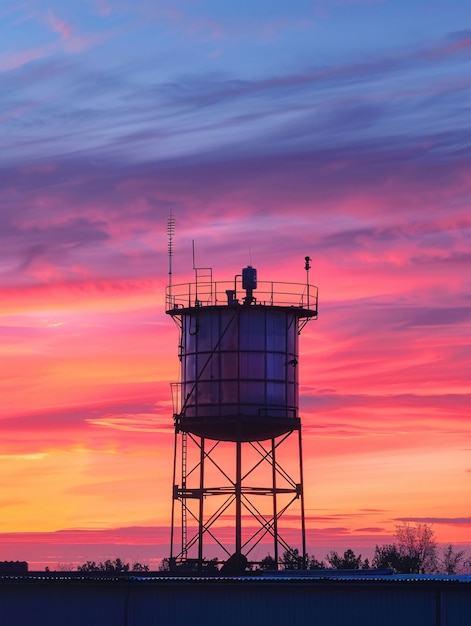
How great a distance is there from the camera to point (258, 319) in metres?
73.1

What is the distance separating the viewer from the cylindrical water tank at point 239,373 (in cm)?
7225

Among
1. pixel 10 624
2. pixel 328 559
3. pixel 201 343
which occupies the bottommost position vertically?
pixel 10 624

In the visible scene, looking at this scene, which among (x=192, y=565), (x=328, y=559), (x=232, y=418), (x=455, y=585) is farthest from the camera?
(x=328, y=559)

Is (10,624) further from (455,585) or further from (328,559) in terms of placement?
(328,559)

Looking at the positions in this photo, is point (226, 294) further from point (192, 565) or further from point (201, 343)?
point (192, 565)

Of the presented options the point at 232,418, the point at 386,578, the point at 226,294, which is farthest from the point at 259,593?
the point at 226,294

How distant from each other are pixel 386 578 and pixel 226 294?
2109cm

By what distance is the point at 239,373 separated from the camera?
72.2 meters

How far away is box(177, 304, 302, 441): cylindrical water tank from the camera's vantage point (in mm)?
72250

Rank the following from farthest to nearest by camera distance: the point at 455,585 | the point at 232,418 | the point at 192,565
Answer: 1. the point at 192,565
2. the point at 232,418
3. the point at 455,585

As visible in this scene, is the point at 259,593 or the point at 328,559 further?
the point at 328,559

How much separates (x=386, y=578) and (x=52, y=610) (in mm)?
14276

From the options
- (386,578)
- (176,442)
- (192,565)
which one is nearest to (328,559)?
(192,565)

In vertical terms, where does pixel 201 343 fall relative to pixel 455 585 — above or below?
above
